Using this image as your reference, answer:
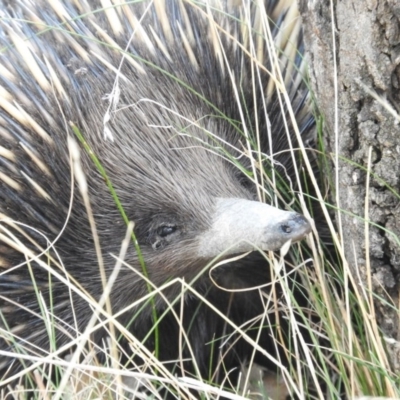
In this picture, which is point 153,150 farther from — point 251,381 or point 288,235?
point 251,381

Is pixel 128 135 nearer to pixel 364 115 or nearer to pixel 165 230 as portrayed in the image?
pixel 165 230

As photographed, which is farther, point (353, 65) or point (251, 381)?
point (251, 381)

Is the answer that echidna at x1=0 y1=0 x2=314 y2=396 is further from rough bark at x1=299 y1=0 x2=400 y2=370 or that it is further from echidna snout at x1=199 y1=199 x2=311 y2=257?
rough bark at x1=299 y1=0 x2=400 y2=370

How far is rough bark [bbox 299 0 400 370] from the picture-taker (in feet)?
4.43

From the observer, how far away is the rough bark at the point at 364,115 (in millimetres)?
1350

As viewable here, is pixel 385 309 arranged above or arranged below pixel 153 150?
below

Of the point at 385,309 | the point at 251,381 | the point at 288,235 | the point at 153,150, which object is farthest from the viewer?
the point at 251,381

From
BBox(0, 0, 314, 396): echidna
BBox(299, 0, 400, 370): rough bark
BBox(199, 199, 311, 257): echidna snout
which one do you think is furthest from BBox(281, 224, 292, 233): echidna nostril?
BBox(0, 0, 314, 396): echidna

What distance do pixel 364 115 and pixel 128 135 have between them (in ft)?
1.70

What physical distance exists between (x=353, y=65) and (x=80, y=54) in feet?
2.05

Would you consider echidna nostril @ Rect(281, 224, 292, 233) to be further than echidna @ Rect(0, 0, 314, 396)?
No

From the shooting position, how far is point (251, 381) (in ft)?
6.79

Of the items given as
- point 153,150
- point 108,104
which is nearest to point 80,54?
point 108,104

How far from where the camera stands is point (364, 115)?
4.74 ft
